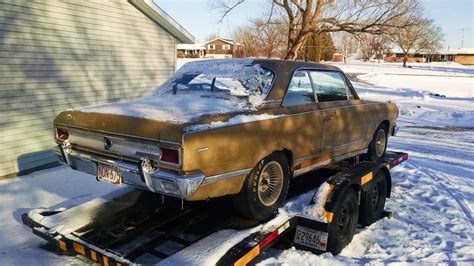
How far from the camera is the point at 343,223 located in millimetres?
4355

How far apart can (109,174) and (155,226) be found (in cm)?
75

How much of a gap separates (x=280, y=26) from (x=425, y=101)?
8926 mm

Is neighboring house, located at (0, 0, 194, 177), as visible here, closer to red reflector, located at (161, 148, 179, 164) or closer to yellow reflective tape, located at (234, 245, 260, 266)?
red reflector, located at (161, 148, 179, 164)

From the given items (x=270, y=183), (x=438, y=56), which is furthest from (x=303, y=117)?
(x=438, y=56)

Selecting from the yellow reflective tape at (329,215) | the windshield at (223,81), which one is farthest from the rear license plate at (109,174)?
the yellow reflective tape at (329,215)

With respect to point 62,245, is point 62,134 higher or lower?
higher

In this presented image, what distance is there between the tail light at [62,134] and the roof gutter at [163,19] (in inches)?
246

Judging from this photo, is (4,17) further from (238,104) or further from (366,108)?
(366,108)

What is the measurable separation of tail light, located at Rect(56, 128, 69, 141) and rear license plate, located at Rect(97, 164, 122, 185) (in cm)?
64

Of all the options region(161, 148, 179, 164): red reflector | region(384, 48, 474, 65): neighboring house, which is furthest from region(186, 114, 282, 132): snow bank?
region(384, 48, 474, 65): neighboring house

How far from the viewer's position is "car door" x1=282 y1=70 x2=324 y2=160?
4.11 metres

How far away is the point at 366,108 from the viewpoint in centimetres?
558

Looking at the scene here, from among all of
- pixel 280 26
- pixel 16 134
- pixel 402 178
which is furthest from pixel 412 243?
pixel 280 26

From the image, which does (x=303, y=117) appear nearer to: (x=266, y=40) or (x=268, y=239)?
(x=268, y=239)
